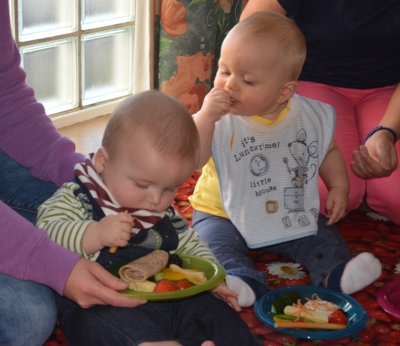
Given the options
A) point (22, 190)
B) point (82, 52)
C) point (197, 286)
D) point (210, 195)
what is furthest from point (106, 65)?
point (197, 286)

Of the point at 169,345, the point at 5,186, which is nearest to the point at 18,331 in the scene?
the point at 169,345

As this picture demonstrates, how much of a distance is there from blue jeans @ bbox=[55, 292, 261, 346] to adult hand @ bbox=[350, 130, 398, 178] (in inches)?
28.1

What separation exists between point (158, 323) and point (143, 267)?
0.37ft

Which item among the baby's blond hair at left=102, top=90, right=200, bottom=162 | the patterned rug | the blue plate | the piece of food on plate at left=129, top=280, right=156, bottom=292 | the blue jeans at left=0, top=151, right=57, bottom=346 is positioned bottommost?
the patterned rug

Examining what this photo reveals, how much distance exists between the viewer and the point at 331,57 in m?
2.40

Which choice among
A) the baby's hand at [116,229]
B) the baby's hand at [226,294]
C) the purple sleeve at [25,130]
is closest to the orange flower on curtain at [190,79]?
the purple sleeve at [25,130]

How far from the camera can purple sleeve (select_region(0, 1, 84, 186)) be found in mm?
1707

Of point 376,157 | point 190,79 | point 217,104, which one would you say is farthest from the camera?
point 190,79

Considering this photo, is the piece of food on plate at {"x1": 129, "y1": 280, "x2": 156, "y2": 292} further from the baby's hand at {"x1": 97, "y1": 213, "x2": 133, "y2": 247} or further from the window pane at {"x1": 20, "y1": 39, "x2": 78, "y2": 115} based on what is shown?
the window pane at {"x1": 20, "y1": 39, "x2": 78, "y2": 115}

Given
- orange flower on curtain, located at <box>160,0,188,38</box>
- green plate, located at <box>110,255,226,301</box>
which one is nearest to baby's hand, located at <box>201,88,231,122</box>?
green plate, located at <box>110,255,226,301</box>

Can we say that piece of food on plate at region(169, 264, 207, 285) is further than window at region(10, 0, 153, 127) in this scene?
No

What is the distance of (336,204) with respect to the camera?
2.01 meters

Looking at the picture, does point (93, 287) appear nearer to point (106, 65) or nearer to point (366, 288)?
point (366, 288)

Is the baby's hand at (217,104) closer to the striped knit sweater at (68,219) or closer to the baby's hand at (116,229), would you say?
the striped knit sweater at (68,219)
